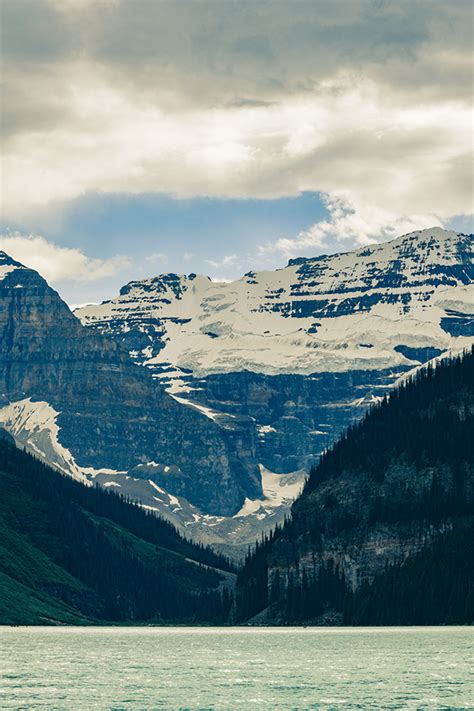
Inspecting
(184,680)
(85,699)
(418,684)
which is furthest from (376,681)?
(85,699)

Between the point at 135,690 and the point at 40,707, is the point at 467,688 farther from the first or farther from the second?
the point at 40,707

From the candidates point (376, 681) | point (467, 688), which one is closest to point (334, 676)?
point (376, 681)

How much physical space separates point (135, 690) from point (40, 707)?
21458 mm

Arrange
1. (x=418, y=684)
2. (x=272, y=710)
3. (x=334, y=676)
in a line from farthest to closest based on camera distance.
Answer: (x=334, y=676), (x=418, y=684), (x=272, y=710)

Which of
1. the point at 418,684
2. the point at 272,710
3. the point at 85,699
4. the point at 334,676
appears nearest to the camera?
the point at 272,710

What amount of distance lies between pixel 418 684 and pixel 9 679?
5401cm

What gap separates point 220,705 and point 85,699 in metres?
16.9

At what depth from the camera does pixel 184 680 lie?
638 ft

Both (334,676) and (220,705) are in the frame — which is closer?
(220,705)

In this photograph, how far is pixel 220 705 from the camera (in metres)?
164

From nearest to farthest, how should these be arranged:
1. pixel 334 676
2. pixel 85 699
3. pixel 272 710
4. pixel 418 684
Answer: pixel 272 710 → pixel 85 699 → pixel 418 684 → pixel 334 676

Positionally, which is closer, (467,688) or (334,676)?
(467,688)

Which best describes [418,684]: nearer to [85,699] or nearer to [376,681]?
[376,681]

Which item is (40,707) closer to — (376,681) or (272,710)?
(272,710)
